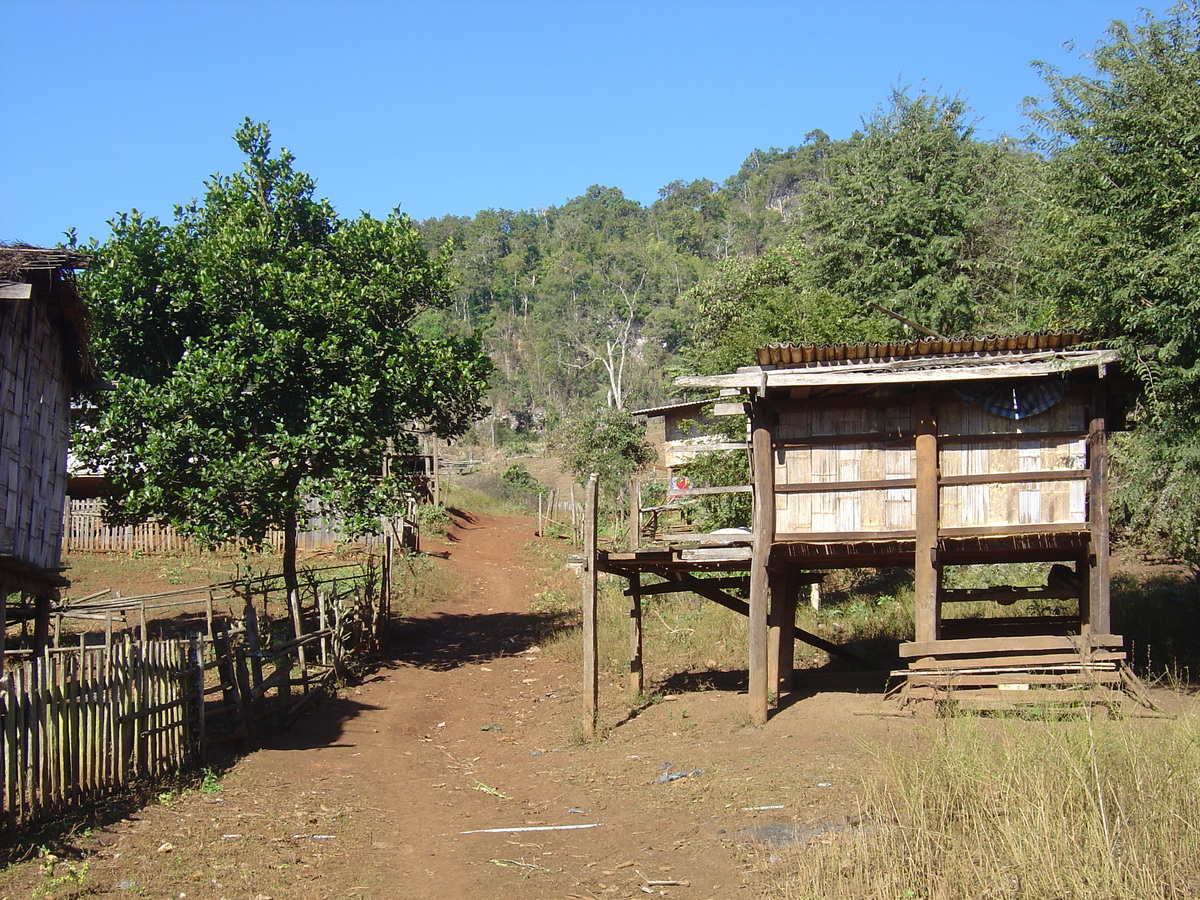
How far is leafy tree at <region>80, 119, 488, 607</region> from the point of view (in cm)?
1752

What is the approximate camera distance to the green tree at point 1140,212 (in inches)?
506

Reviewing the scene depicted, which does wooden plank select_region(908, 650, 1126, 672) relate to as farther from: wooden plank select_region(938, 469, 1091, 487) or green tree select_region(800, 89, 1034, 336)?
green tree select_region(800, 89, 1034, 336)

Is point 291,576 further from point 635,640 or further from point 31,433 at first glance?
point 635,640

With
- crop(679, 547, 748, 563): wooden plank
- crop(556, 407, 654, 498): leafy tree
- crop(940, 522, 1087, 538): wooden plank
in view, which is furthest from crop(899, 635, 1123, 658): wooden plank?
crop(556, 407, 654, 498): leafy tree

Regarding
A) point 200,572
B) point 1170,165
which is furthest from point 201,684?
point 200,572

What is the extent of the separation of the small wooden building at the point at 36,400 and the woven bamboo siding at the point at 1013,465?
452 inches

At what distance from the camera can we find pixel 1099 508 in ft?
43.8

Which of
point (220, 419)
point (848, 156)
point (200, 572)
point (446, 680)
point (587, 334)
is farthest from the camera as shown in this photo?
point (587, 334)

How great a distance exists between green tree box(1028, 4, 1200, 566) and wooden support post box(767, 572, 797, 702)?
554 cm

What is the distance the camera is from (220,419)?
18.0m

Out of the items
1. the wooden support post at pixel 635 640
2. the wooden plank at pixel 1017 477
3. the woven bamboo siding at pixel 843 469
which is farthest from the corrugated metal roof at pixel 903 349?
the wooden support post at pixel 635 640

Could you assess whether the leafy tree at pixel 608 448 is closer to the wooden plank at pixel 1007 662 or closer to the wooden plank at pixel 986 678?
the wooden plank at pixel 1007 662

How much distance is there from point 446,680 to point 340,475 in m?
4.76

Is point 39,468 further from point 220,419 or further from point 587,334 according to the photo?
point 587,334
